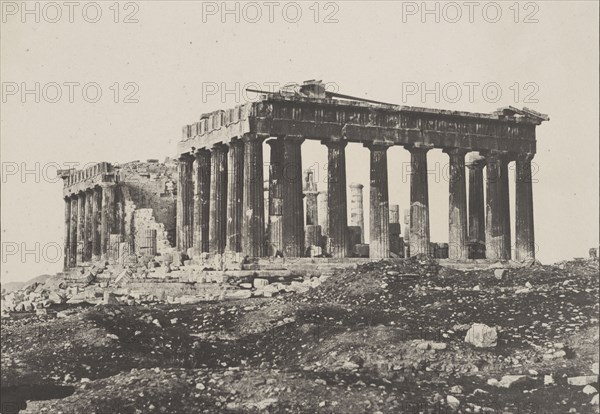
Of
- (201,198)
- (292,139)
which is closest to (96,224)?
(201,198)

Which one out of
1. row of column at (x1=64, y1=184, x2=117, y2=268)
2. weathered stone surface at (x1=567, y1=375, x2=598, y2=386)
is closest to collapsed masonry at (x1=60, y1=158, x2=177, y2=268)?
row of column at (x1=64, y1=184, x2=117, y2=268)

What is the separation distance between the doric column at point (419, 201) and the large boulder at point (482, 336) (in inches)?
803

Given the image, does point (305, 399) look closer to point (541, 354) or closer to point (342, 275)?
point (541, 354)

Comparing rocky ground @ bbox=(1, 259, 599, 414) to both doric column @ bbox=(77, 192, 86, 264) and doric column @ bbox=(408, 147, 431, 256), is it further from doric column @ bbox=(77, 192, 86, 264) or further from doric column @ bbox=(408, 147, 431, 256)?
doric column @ bbox=(77, 192, 86, 264)

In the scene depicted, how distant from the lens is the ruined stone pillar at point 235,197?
3659 centimetres

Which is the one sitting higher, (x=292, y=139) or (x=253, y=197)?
(x=292, y=139)

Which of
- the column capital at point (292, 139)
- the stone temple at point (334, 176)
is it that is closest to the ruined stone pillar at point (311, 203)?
the stone temple at point (334, 176)

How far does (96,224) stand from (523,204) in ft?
80.6

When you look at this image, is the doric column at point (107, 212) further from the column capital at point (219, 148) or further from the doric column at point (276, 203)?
the doric column at point (276, 203)

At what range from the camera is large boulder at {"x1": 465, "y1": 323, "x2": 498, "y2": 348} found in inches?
749

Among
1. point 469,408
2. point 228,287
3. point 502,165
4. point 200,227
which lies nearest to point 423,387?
point 469,408

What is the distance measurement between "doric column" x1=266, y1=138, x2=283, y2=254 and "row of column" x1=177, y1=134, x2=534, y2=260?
0.13ft

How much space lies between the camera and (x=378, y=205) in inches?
1523

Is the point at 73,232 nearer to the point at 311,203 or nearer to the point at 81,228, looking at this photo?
the point at 81,228
